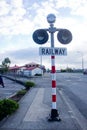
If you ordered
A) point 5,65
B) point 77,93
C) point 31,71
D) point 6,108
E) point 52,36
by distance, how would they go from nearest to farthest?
1. point 52,36
2. point 6,108
3. point 77,93
4. point 31,71
5. point 5,65

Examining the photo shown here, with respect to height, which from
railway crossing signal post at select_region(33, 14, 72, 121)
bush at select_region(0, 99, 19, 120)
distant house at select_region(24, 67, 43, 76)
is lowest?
bush at select_region(0, 99, 19, 120)

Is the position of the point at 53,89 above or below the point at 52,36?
below

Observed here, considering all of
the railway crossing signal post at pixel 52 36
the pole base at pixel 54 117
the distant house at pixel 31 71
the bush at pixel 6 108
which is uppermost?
the distant house at pixel 31 71

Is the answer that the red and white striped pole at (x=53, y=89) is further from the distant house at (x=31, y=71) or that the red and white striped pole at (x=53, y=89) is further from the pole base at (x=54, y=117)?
the distant house at (x=31, y=71)

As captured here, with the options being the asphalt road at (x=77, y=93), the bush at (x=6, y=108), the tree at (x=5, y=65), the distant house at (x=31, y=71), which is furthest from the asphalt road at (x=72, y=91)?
the tree at (x=5, y=65)

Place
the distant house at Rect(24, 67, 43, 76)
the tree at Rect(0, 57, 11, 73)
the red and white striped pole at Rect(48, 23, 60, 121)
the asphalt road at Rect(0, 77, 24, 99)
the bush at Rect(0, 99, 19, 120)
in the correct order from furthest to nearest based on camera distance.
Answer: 1. the tree at Rect(0, 57, 11, 73)
2. the distant house at Rect(24, 67, 43, 76)
3. the asphalt road at Rect(0, 77, 24, 99)
4. the bush at Rect(0, 99, 19, 120)
5. the red and white striped pole at Rect(48, 23, 60, 121)

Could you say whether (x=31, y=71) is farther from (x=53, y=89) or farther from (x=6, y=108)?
(x=53, y=89)

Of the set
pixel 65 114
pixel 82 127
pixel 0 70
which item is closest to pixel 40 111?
pixel 65 114

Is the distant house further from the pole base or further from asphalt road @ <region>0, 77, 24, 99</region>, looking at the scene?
the pole base

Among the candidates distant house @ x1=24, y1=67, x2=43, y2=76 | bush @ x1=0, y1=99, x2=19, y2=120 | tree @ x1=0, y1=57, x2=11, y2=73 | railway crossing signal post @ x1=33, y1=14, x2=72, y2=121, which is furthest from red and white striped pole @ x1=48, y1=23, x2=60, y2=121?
tree @ x1=0, y1=57, x2=11, y2=73

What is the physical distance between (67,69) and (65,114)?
16920cm

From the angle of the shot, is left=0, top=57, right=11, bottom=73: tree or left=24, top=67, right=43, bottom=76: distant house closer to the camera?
left=24, top=67, right=43, bottom=76: distant house

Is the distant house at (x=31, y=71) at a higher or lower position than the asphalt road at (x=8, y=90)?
higher

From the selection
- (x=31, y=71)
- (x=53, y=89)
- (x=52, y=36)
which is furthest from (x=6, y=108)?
(x=31, y=71)
